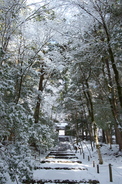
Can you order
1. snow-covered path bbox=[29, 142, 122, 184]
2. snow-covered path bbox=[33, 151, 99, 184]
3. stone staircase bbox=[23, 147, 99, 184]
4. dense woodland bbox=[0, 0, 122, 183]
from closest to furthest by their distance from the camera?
dense woodland bbox=[0, 0, 122, 183] < stone staircase bbox=[23, 147, 99, 184] < snow-covered path bbox=[33, 151, 99, 184] < snow-covered path bbox=[29, 142, 122, 184]

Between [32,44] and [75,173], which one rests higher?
[32,44]

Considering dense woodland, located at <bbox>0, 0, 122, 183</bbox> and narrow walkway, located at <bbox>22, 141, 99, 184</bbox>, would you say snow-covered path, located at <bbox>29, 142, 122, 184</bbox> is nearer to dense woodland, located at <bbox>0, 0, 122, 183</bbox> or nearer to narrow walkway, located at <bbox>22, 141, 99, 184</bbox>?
narrow walkway, located at <bbox>22, 141, 99, 184</bbox>

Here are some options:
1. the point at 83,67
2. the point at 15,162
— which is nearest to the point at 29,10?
the point at 15,162

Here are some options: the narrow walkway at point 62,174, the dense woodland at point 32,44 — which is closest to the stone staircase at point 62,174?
the narrow walkway at point 62,174

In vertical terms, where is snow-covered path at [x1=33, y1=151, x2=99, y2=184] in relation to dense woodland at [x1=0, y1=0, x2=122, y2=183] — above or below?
below

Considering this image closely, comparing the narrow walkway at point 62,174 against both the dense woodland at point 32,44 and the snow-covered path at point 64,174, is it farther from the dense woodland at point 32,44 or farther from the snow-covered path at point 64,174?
the dense woodland at point 32,44

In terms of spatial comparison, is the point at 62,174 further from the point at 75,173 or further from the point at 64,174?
the point at 75,173

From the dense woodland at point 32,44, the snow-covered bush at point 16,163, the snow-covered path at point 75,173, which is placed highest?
the dense woodland at point 32,44

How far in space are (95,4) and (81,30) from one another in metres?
1.39

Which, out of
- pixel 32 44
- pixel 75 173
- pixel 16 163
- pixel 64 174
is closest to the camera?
pixel 16 163

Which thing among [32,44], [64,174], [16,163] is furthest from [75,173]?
[32,44]

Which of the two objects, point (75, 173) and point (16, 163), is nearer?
point (16, 163)

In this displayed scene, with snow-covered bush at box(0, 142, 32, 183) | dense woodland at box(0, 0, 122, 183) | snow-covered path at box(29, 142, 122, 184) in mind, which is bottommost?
snow-covered path at box(29, 142, 122, 184)

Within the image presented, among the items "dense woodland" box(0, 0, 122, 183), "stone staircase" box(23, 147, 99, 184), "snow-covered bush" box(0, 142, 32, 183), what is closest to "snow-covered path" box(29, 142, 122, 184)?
"stone staircase" box(23, 147, 99, 184)
